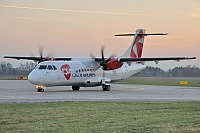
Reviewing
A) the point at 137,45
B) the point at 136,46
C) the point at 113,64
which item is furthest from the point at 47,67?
the point at 137,45

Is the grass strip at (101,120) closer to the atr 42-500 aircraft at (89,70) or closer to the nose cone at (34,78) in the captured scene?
the nose cone at (34,78)

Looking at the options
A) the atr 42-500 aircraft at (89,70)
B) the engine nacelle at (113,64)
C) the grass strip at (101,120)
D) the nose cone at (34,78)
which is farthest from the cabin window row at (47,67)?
the grass strip at (101,120)

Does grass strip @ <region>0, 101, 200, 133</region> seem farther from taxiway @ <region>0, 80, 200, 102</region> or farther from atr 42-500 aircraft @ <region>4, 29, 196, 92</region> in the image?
atr 42-500 aircraft @ <region>4, 29, 196, 92</region>

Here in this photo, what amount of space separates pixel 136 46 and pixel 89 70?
23.8 ft

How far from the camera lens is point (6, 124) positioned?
12156 millimetres

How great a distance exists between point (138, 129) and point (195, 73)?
16261 centimetres

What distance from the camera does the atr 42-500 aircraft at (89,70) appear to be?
32.3 metres

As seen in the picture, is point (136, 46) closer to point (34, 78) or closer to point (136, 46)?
point (136, 46)

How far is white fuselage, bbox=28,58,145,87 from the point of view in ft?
105

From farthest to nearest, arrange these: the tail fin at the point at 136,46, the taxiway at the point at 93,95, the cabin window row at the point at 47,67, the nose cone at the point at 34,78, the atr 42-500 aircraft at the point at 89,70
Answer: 1. the tail fin at the point at 136,46
2. the cabin window row at the point at 47,67
3. the atr 42-500 aircraft at the point at 89,70
4. the nose cone at the point at 34,78
5. the taxiway at the point at 93,95

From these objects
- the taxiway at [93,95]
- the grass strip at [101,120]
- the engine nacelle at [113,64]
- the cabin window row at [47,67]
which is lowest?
the grass strip at [101,120]

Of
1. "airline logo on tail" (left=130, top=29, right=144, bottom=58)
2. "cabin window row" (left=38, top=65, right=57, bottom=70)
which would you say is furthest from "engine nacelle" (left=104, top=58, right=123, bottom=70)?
"cabin window row" (left=38, top=65, right=57, bottom=70)

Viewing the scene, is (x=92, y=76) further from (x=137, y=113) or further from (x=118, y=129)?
(x=118, y=129)

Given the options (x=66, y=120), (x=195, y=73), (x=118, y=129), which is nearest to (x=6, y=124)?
(x=66, y=120)
